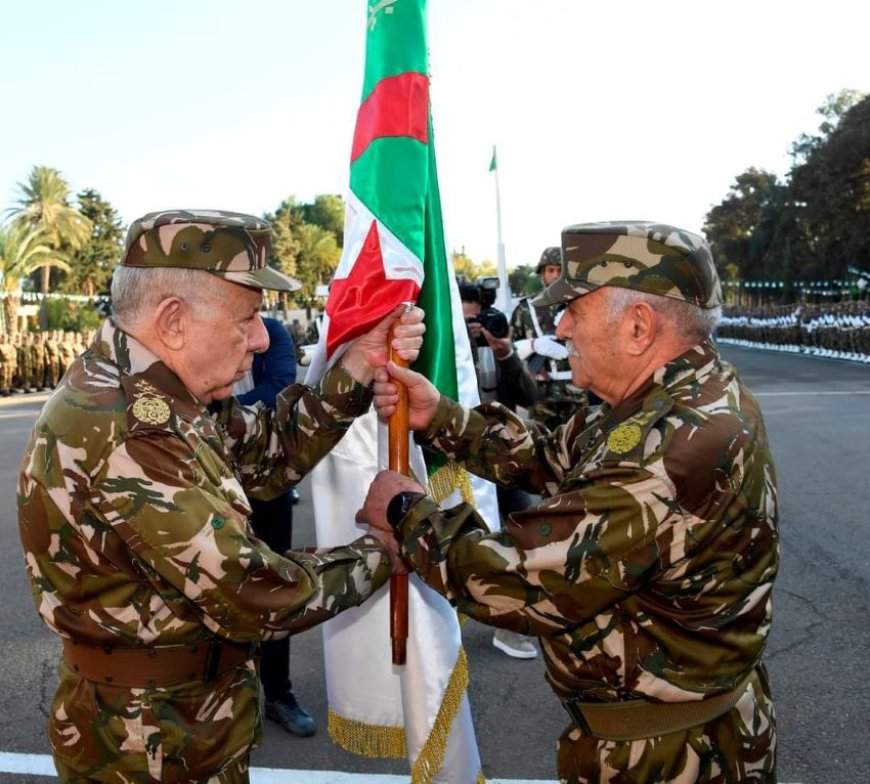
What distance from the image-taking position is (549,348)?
5.36m

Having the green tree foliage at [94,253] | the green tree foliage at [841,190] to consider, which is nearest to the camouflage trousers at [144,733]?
the green tree foliage at [841,190]

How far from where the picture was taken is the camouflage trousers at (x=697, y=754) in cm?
187

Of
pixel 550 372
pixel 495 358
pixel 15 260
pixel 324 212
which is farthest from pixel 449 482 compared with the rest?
pixel 324 212

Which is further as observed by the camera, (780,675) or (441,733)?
(780,675)

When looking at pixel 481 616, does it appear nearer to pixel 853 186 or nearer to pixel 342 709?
pixel 342 709

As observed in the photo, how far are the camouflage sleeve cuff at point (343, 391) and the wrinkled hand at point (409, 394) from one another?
0.05 meters

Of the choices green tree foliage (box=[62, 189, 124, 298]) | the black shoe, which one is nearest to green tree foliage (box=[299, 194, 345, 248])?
green tree foliage (box=[62, 189, 124, 298])

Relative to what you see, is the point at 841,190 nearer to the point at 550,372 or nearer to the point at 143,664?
the point at 550,372

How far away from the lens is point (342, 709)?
9.55 feet

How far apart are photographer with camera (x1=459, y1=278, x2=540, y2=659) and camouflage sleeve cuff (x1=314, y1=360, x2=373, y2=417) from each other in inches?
82.8

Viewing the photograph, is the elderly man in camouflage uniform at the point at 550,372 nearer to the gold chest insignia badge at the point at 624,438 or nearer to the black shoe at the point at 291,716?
the black shoe at the point at 291,716

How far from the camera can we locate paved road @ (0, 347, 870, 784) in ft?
11.1

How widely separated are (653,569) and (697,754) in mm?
473

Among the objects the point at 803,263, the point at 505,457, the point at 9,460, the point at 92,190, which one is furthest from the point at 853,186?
the point at 92,190
